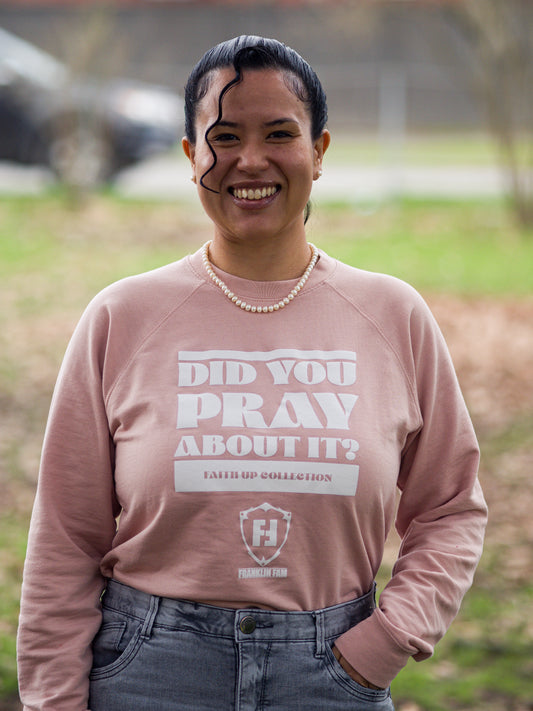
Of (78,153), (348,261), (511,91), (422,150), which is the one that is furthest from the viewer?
(422,150)

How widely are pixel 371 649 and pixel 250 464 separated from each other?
0.44m

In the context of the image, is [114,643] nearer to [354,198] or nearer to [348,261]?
[348,261]

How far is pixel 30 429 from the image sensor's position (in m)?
6.39

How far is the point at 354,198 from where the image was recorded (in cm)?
1385

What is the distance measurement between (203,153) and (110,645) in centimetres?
101

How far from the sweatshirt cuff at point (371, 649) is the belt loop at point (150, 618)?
363 mm

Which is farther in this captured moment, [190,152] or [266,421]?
[190,152]

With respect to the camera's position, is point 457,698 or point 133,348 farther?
point 457,698

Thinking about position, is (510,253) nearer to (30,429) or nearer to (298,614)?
(30,429)

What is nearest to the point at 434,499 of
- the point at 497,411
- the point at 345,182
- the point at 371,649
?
the point at 371,649

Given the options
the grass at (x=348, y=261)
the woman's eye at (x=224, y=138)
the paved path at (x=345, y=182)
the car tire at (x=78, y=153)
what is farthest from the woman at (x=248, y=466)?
the paved path at (x=345, y=182)

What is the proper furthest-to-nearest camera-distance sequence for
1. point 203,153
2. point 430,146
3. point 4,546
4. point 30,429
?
point 430,146, point 30,429, point 4,546, point 203,153

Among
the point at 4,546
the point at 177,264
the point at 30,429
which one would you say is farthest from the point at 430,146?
the point at 177,264

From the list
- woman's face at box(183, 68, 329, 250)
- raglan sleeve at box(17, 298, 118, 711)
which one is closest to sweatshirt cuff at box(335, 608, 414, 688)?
raglan sleeve at box(17, 298, 118, 711)
